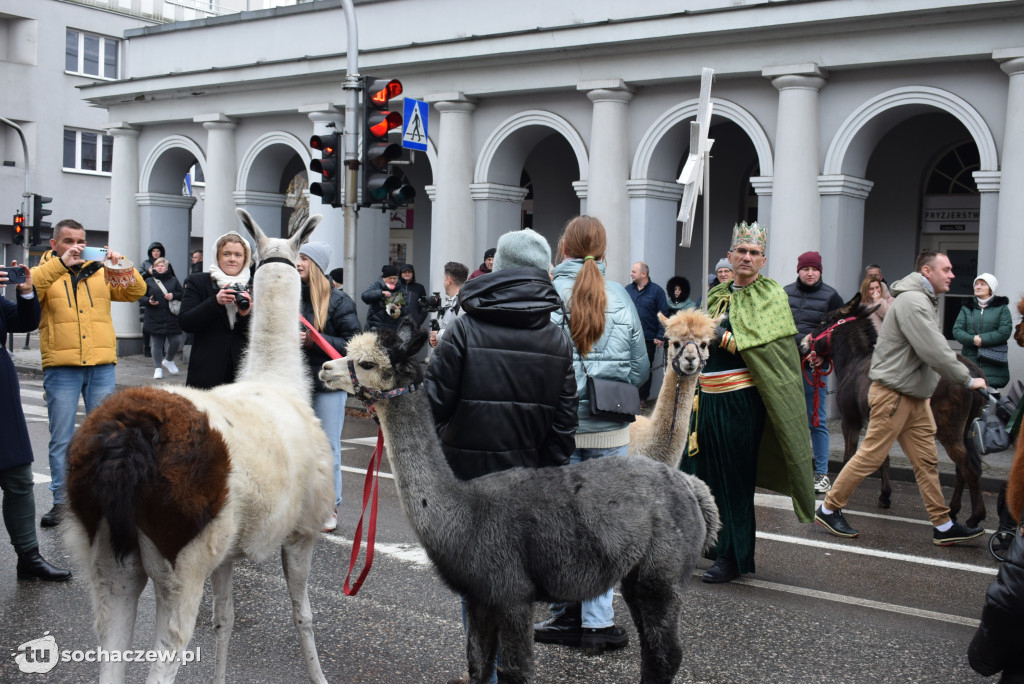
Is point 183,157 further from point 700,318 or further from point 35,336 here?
point 700,318

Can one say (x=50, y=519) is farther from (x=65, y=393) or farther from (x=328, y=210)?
(x=328, y=210)

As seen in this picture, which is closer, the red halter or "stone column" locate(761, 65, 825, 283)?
the red halter

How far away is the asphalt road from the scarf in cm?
169

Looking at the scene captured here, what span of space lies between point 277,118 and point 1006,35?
13406mm

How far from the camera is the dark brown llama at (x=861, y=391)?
877 cm

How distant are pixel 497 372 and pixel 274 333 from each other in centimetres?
149

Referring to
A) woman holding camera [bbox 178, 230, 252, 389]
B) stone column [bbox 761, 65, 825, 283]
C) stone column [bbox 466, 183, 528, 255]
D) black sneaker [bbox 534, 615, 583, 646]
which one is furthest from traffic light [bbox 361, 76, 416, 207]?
black sneaker [bbox 534, 615, 583, 646]

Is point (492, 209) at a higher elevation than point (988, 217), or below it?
higher

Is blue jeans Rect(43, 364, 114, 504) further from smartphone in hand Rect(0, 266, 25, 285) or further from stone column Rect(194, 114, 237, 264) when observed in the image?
stone column Rect(194, 114, 237, 264)

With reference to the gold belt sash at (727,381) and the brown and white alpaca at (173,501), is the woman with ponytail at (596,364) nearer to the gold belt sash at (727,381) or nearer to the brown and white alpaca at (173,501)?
the gold belt sash at (727,381)

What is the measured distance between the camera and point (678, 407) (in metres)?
6.30

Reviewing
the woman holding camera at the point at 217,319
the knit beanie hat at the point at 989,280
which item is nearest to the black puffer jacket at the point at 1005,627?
the woman holding camera at the point at 217,319

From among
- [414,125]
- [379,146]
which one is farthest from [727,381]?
[414,125]

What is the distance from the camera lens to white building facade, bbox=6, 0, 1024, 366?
13367 millimetres
